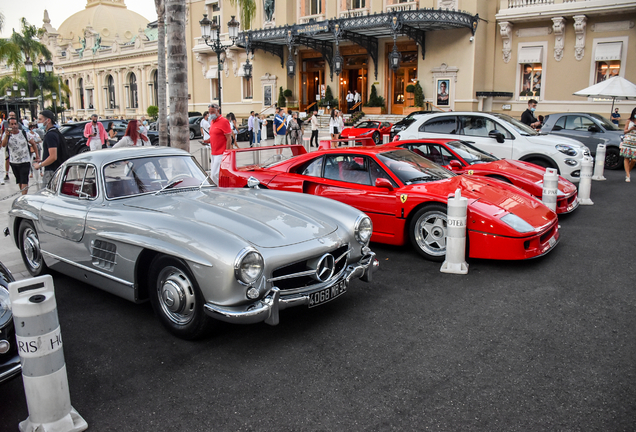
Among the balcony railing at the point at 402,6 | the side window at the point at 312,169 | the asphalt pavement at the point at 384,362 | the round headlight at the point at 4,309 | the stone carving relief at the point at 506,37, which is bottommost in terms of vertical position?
the asphalt pavement at the point at 384,362

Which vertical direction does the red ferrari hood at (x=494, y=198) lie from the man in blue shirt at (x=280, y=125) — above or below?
below

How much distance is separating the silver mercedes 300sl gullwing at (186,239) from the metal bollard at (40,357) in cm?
104

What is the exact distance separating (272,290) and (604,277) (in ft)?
12.2

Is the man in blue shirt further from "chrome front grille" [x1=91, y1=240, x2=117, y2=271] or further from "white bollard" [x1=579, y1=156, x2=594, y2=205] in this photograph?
"chrome front grille" [x1=91, y1=240, x2=117, y2=271]

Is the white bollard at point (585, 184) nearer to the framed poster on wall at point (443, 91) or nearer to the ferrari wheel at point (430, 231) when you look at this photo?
the ferrari wheel at point (430, 231)

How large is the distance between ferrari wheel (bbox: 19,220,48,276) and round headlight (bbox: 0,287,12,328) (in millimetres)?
2178

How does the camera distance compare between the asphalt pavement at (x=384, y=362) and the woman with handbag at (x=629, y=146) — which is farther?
the woman with handbag at (x=629, y=146)

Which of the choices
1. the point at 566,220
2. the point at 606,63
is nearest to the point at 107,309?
the point at 566,220

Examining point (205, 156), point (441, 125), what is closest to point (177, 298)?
point (441, 125)

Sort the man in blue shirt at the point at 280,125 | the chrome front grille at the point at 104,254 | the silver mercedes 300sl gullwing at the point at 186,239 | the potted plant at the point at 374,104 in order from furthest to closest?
the potted plant at the point at 374,104
the man in blue shirt at the point at 280,125
the chrome front grille at the point at 104,254
the silver mercedes 300sl gullwing at the point at 186,239

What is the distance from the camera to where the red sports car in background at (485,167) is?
26.2ft

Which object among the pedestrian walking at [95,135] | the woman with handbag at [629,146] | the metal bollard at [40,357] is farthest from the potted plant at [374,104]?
the metal bollard at [40,357]

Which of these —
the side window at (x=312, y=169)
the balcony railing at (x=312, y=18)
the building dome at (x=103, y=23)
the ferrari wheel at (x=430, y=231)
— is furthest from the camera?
the building dome at (x=103, y=23)

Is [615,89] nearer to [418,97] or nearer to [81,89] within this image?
[418,97]
